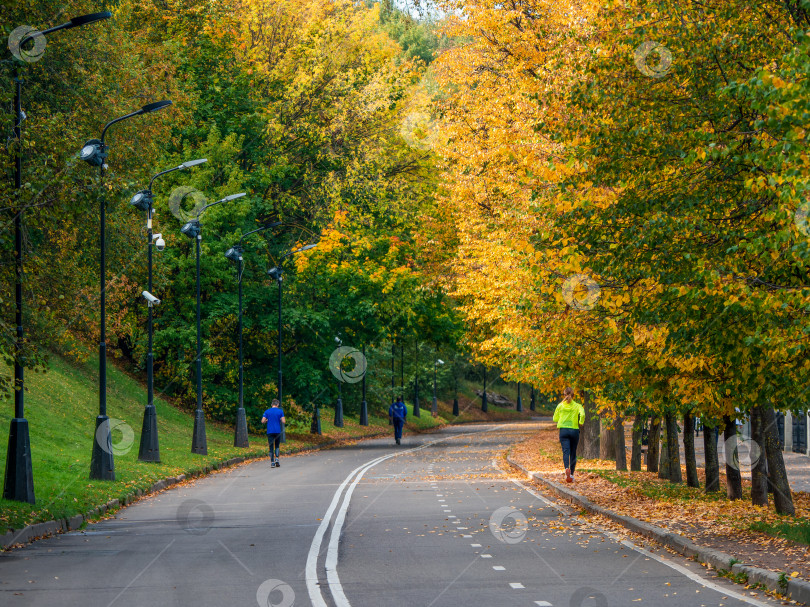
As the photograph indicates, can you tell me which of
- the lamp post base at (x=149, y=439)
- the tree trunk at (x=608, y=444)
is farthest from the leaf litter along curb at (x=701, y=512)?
the lamp post base at (x=149, y=439)

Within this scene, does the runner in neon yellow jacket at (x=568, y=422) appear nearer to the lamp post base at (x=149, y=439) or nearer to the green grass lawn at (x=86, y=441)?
the green grass lawn at (x=86, y=441)

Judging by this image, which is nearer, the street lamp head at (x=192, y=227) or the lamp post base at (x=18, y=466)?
the lamp post base at (x=18, y=466)

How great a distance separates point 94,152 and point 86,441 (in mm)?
11505

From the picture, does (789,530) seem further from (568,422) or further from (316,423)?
(316,423)

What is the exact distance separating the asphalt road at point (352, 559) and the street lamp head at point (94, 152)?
640 cm

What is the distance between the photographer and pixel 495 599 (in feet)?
30.4

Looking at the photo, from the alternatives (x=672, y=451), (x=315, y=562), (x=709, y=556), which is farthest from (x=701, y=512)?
(x=672, y=451)

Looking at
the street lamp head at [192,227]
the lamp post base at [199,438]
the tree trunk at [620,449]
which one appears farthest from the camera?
the lamp post base at [199,438]

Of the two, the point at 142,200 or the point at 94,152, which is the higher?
the point at 142,200

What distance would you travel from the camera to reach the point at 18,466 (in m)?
16.1

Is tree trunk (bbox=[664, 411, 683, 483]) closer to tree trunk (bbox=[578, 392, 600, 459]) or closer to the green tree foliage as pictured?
tree trunk (bbox=[578, 392, 600, 459])

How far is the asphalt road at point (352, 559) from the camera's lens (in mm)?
9484

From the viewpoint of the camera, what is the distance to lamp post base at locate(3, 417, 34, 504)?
16.0m

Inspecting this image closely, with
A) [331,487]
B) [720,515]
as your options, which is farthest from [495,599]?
[331,487]
